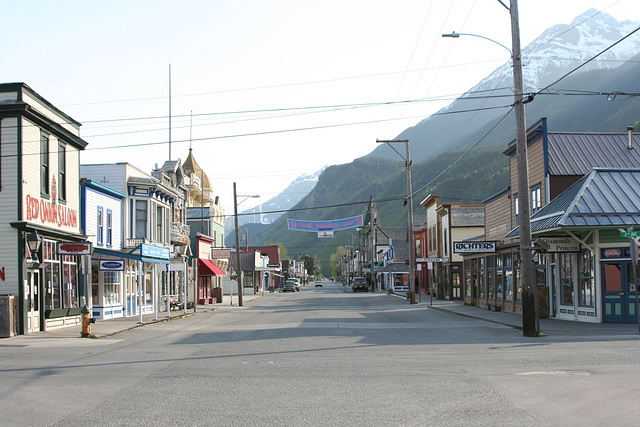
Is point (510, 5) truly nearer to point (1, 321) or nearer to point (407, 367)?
point (407, 367)

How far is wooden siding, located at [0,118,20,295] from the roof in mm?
20113

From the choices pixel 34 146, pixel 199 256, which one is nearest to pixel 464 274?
pixel 199 256

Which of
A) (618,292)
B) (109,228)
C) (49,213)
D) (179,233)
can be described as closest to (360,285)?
(179,233)

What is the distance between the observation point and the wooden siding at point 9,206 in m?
20.6

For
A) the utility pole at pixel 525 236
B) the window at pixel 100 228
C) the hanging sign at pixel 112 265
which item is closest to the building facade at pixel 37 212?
the hanging sign at pixel 112 265

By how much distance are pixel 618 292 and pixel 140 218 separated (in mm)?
22408

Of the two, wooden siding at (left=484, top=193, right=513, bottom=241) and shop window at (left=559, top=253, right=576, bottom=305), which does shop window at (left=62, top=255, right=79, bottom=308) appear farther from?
wooden siding at (left=484, top=193, right=513, bottom=241)

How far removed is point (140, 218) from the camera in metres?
32.8

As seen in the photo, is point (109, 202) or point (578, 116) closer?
point (109, 202)

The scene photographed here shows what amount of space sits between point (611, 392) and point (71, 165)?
21.5m

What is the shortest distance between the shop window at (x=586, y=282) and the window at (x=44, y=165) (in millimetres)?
19774

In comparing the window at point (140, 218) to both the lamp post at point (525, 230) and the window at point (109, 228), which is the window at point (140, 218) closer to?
the window at point (109, 228)

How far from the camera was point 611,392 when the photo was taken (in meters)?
9.58

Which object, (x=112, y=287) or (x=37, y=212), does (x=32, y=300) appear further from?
(x=112, y=287)
